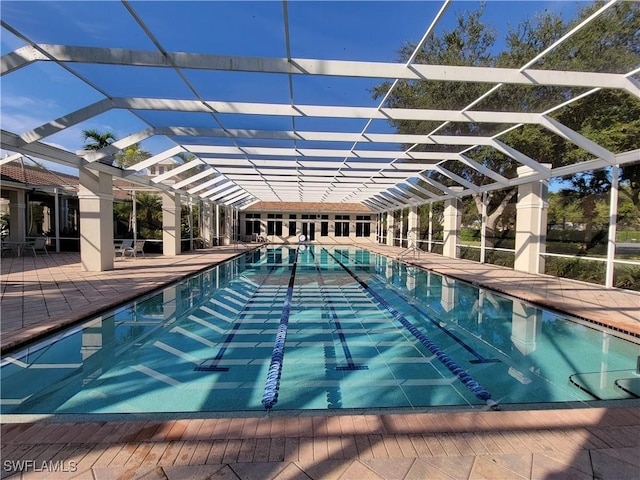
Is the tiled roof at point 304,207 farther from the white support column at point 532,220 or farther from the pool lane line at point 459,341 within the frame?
the pool lane line at point 459,341

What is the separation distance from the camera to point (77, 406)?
3279mm

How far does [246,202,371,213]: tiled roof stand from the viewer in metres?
31.8

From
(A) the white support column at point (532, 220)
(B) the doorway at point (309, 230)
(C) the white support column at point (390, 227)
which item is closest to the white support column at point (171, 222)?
(A) the white support column at point (532, 220)

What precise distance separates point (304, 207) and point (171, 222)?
683 inches

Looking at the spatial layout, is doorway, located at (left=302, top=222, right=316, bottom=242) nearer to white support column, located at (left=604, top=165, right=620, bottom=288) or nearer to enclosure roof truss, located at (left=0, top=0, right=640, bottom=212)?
enclosure roof truss, located at (left=0, top=0, right=640, bottom=212)

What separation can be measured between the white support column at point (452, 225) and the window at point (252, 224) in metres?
19.5

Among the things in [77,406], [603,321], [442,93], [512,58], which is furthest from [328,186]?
[77,406]

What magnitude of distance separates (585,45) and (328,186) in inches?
Answer: 539

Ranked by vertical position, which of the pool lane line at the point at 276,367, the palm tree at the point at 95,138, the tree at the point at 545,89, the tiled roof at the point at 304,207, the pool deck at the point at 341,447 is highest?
the palm tree at the point at 95,138

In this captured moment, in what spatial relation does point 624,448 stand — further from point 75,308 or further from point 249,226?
point 249,226

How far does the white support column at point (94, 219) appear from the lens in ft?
32.3

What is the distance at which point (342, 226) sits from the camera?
33406mm

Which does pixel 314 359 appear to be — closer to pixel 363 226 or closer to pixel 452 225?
pixel 452 225

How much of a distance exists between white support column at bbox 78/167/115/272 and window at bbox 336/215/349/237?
24262 millimetres
